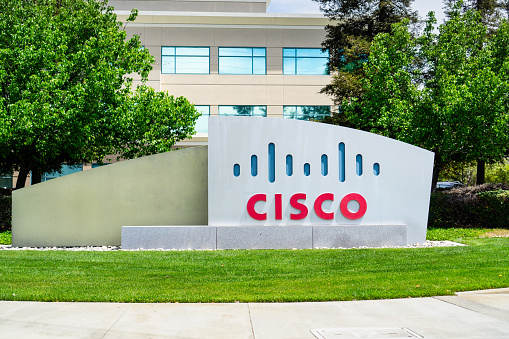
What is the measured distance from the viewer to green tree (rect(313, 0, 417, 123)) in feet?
98.1

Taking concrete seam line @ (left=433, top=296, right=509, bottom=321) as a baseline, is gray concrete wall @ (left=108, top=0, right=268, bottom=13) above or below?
above

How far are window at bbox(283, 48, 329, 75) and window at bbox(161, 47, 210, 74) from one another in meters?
5.67

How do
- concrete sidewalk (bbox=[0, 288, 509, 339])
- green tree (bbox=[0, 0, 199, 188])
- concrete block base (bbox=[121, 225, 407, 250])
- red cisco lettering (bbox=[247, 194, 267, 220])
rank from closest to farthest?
concrete sidewalk (bbox=[0, 288, 509, 339]) → concrete block base (bbox=[121, 225, 407, 250]) → red cisco lettering (bbox=[247, 194, 267, 220]) → green tree (bbox=[0, 0, 199, 188])

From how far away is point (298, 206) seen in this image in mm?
15016

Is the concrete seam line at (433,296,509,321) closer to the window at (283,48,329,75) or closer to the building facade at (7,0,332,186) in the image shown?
the building facade at (7,0,332,186)

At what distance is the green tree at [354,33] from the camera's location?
29.9 metres

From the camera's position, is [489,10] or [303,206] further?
[489,10]

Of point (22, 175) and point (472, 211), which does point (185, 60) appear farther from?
point (472, 211)

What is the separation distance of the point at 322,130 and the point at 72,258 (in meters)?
7.45

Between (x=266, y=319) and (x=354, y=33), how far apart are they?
27.8 meters

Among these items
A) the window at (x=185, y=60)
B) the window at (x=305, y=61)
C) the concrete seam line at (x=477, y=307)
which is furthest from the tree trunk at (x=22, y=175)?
the concrete seam line at (x=477, y=307)

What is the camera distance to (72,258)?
495 inches

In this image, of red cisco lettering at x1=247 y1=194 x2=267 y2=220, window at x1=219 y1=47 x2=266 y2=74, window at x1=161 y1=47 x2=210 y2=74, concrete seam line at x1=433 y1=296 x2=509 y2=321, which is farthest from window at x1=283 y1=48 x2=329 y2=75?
concrete seam line at x1=433 y1=296 x2=509 y2=321

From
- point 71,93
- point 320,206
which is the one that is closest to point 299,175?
point 320,206
